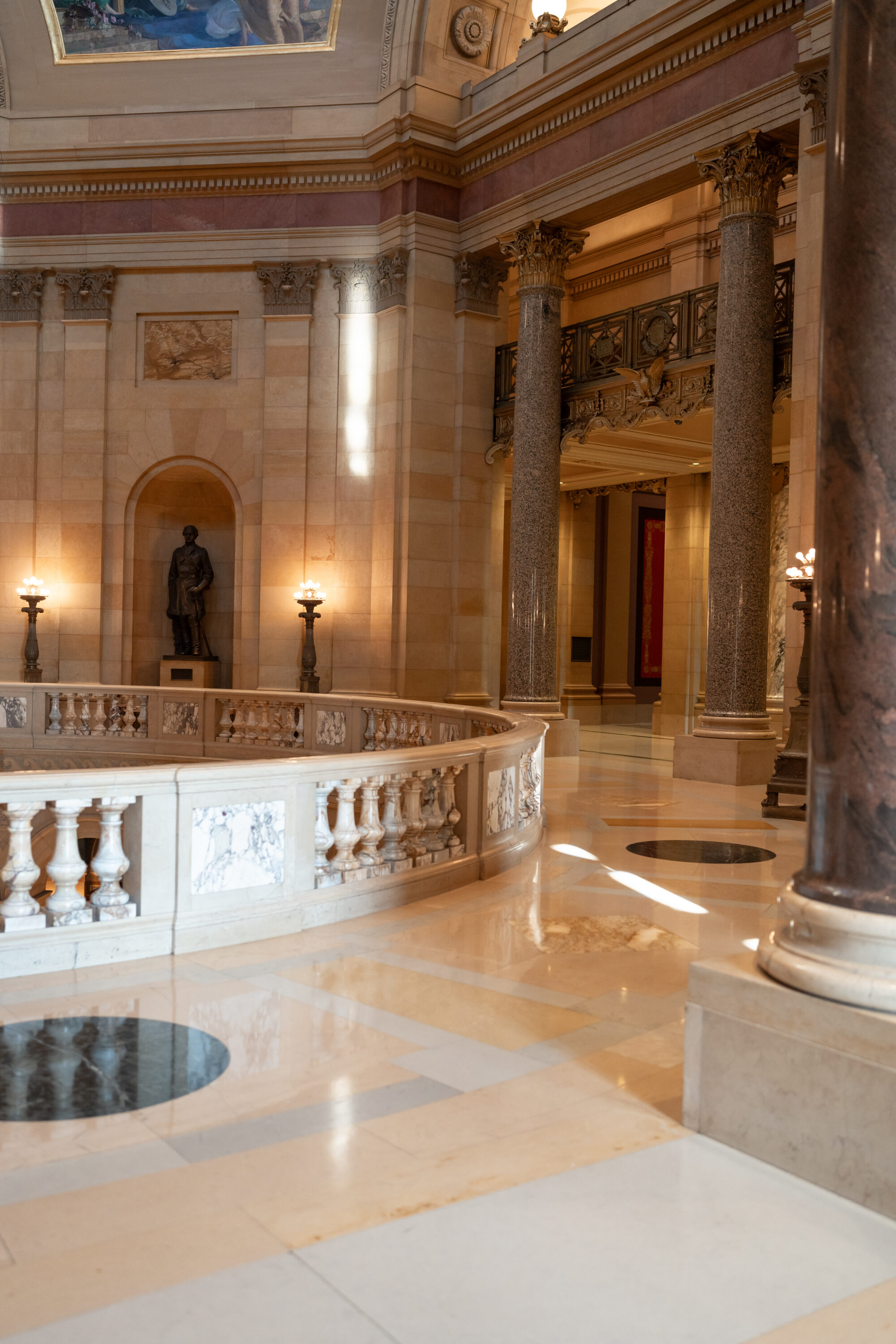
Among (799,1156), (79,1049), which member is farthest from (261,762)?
(799,1156)

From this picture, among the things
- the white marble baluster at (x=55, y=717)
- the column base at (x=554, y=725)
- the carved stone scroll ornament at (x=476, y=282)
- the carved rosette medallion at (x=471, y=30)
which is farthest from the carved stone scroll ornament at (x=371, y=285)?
the white marble baluster at (x=55, y=717)

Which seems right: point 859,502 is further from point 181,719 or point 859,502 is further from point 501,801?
point 181,719

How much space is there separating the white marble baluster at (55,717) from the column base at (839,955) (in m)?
15.8

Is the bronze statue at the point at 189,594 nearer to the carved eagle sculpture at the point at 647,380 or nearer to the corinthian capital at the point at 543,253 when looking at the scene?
the corinthian capital at the point at 543,253

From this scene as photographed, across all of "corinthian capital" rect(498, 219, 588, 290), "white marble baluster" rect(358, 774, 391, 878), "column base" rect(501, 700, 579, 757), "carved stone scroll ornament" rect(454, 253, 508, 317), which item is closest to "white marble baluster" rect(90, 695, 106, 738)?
"column base" rect(501, 700, 579, 757)

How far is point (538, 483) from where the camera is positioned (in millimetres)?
18406

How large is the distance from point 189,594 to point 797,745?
1320cm

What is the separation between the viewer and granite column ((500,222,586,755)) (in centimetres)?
1838

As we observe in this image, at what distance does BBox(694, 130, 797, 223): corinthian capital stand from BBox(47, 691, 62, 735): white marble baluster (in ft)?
38.9

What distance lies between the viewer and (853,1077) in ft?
11.5

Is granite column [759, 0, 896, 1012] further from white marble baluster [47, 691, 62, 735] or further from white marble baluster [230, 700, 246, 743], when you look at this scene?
white marble baluster [47, 691, 62, 735]

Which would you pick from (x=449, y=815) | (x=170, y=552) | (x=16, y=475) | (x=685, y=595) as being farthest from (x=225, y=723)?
(x=685, y=595)

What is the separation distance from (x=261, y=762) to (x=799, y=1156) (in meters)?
3.87

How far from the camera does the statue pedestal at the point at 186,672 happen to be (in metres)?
22.0
